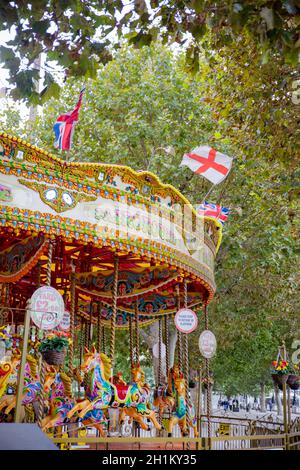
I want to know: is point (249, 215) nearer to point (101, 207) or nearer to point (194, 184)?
point (194, 184)

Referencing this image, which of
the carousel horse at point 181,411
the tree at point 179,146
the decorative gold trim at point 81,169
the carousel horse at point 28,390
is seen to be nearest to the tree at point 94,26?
the decorative gold trim at point 81,169

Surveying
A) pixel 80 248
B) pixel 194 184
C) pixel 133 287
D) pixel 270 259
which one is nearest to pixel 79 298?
pixel 133 287

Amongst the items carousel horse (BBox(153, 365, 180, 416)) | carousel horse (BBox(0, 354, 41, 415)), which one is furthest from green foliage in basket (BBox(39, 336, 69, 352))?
carousel horse (BBox(153, 365, 180, 416))

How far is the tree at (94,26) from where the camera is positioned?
4199 millimetres

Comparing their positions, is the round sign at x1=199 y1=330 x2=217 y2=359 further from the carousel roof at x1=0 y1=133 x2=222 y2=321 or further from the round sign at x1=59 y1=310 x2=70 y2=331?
the round sign at x1=59 y1=310 x2=70 y2=331

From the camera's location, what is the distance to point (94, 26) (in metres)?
5.13

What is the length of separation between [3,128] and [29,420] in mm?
12866

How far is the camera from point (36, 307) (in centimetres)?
748

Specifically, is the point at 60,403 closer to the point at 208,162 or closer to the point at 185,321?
the point at 185,321

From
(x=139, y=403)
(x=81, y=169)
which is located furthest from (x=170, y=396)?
(x=81, y=169)

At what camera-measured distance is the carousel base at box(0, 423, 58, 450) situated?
227cm

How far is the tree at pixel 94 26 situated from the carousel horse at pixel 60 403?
514cm

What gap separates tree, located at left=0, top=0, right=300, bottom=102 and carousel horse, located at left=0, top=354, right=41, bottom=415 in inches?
196

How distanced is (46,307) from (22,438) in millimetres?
5295
